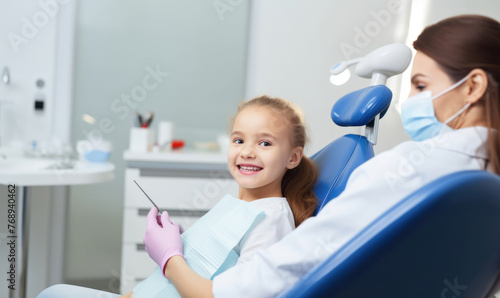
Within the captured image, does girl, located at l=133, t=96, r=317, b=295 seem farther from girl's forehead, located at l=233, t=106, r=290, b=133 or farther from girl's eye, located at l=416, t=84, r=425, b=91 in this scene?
girl's eye, located at l=416, t=84, r=425, b=91

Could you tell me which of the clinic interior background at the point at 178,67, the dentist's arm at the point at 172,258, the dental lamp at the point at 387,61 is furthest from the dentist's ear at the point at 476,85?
the clinic interior background at the point at 178,67

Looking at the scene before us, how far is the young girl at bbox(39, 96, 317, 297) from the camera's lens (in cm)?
95

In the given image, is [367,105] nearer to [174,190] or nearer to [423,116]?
[423,116]

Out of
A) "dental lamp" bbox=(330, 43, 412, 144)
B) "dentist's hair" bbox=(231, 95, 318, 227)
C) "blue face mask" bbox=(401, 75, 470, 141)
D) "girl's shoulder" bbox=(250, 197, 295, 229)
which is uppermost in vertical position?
"dental lamp" bbox=(330, 43, 412, 144)

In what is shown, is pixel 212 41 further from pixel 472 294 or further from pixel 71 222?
pixel 472 294

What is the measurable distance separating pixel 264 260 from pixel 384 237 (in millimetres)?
215

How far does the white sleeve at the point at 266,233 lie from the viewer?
3.03 feet

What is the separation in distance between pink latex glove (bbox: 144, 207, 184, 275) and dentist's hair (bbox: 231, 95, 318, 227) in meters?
0.31

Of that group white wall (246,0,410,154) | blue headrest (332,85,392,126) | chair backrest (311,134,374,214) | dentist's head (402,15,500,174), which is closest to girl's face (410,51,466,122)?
dentist's head (402,15,500,174)

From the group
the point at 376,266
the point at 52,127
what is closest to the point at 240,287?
the point at 376,266

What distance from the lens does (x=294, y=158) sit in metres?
1.15

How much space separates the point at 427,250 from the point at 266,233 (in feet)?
1.20

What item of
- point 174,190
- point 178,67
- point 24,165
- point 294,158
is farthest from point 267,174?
point 178,67

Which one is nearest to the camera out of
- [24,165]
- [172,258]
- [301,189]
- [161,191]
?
[172,258]
